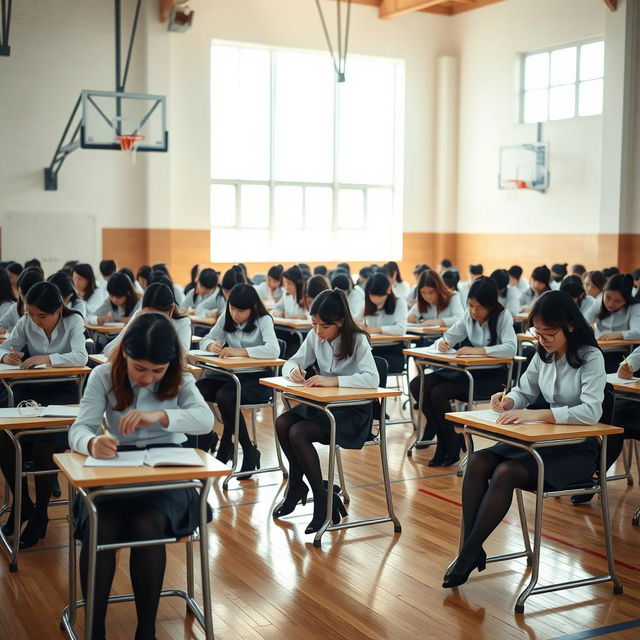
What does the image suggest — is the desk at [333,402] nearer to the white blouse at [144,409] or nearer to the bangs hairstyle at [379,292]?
the white blouse at [144,409]

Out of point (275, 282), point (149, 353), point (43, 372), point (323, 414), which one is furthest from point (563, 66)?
point (149, 353)

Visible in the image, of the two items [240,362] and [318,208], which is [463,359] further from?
[318,208]

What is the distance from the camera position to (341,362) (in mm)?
5023

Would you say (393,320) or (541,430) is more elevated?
(393,320)

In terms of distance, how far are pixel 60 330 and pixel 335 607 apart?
2704 mm

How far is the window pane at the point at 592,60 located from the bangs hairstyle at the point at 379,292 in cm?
867

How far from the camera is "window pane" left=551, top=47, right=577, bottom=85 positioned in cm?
1483

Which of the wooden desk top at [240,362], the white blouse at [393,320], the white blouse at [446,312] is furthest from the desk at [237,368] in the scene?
the white blouse at [446,312]

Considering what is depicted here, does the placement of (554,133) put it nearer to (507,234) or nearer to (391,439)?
(507,234)

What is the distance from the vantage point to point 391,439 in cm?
718

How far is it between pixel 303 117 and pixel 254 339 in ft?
35.6

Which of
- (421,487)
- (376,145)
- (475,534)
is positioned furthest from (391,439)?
(376,145)

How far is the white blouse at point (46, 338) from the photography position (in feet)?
17.6

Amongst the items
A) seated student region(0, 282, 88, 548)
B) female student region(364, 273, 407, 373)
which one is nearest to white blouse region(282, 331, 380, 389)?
seated student region(0, 282, 88, 548)
